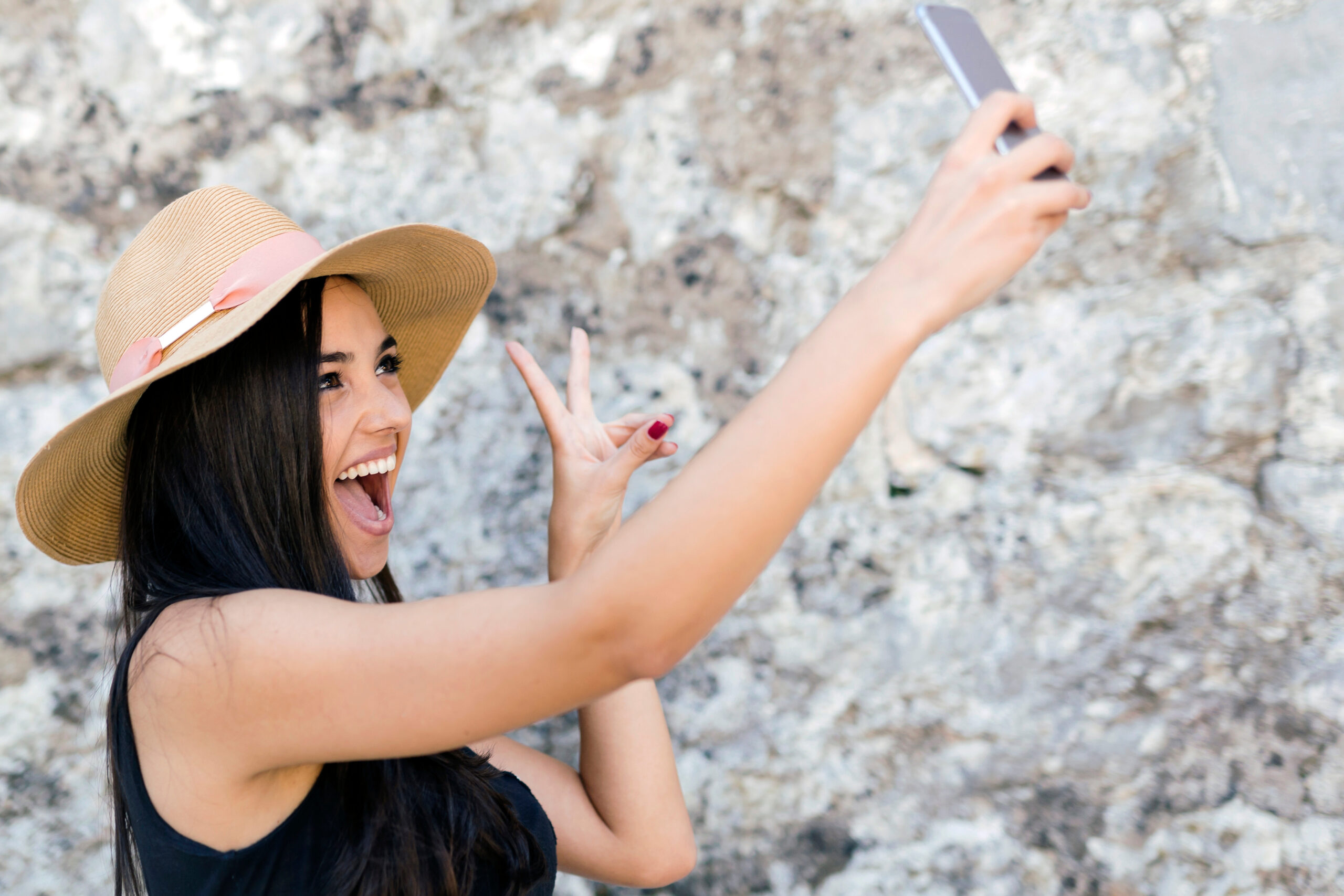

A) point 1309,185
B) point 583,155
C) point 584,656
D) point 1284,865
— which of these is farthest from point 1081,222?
point 584,656

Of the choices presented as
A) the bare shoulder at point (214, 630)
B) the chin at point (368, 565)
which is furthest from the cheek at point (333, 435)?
the bare shoulder at point (214, 630)

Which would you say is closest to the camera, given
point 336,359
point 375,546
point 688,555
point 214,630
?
point 688,555

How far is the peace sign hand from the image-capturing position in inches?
51.5

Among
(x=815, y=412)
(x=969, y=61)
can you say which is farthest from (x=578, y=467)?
(x=969, y=61)

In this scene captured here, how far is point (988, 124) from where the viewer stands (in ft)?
2.51

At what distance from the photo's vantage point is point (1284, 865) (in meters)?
1.29

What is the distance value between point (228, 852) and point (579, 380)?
742 mm

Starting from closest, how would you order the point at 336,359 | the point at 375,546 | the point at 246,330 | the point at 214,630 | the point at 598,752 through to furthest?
the point at 214,630
the point at 246,330
the point at 336,359
the point at 375,546
the point at 598,752

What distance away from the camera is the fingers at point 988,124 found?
77cm

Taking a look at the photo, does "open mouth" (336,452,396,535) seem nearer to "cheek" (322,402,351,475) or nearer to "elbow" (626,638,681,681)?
"cheek" (322,402,351,475)

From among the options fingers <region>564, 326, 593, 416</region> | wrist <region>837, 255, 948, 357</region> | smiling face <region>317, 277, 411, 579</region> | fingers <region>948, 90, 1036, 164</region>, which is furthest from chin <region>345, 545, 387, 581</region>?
fingers <region>948, 90, 1036, 164</region>

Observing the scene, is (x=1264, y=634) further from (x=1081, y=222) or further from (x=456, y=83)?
(x=456, y=83)

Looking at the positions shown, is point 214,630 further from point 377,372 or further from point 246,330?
point 377,372

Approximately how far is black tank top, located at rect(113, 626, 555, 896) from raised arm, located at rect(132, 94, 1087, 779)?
0.26 metres
